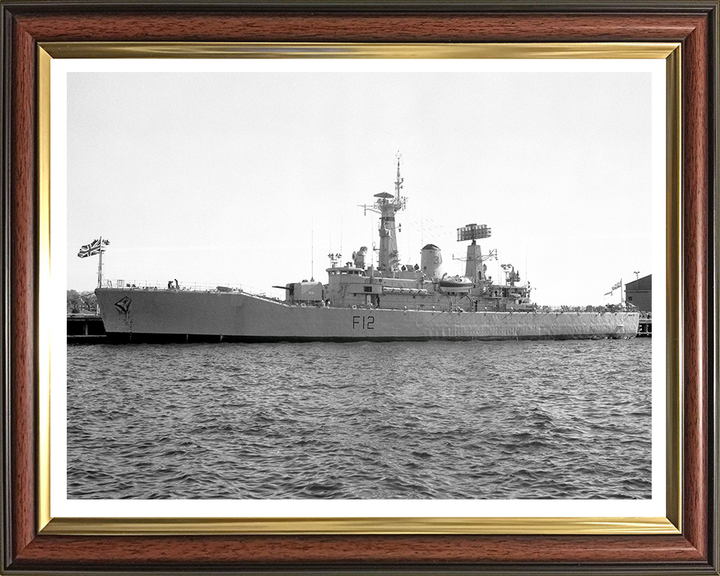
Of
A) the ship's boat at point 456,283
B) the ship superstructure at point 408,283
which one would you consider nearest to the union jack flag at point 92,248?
the ship superstructure at point 408,283

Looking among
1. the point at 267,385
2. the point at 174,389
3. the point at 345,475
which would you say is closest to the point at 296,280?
the point at 267,385

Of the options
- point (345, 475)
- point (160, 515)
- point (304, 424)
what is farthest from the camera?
point (304, 424)

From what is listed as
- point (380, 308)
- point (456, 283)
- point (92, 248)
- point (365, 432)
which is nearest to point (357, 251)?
point (365, 432)

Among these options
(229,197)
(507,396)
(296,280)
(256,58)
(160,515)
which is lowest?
(160,515)

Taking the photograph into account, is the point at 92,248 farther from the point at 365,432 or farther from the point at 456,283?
the point at 456,283

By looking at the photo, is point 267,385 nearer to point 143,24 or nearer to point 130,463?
point 130,463

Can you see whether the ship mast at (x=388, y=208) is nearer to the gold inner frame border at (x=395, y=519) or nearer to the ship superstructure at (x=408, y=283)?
the ship superstructure at (x=408, y=283)
